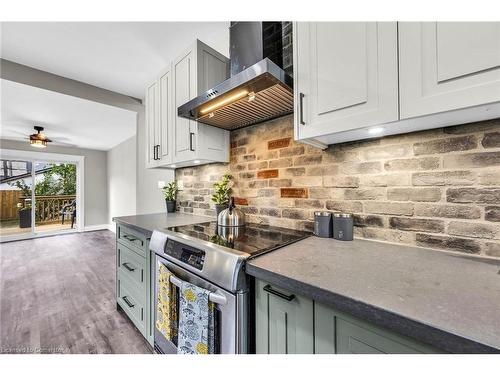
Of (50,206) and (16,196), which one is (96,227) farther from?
(16,196)

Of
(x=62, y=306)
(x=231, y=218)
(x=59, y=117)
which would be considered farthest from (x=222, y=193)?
(x=59, y=117)

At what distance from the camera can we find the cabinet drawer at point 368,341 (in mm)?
531

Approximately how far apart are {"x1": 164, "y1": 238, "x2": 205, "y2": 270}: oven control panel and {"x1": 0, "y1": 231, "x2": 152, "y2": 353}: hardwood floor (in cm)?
97

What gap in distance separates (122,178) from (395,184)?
5955 mm

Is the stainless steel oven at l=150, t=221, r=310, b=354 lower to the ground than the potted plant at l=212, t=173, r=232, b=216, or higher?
lower

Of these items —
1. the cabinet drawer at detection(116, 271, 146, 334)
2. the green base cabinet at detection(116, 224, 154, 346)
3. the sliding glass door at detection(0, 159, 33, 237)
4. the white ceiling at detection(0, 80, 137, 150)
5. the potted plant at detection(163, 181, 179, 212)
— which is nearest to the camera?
the green base cabinet at detection(116, 224, 154, 346)

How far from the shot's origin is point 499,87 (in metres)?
0.62

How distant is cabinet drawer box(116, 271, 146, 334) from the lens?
1617 mm

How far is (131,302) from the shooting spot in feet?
5.84

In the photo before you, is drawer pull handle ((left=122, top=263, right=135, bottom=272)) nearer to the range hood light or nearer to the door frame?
the range hood light

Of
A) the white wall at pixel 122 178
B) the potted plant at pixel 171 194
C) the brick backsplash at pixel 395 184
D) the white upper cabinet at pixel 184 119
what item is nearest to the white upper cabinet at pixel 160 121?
the white upper cabinet at pixel 184 119

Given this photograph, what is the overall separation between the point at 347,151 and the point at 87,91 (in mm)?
3456

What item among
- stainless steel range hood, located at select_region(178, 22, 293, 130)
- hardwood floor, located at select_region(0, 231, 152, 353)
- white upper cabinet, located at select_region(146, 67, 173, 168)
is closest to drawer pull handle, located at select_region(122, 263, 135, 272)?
hardwood floor, located at select_region(0, 231, 152, 353)
